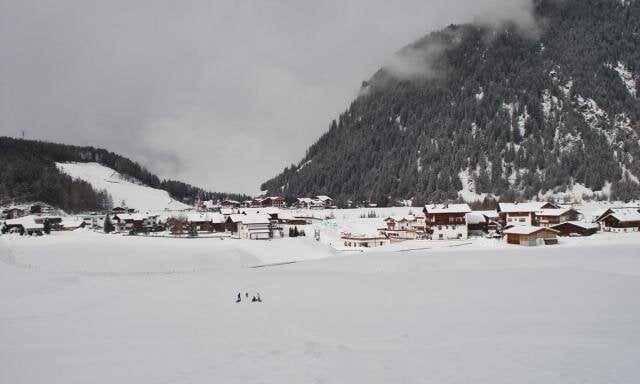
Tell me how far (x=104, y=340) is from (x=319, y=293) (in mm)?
13103

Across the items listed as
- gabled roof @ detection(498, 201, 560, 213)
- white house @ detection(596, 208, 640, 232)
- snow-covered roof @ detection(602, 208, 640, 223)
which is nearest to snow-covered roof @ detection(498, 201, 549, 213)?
gabled roof @ detection(498, 201, 560, 213)

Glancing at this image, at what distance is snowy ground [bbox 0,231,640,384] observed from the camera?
1183 cm

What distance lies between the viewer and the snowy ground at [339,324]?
38.8 feet

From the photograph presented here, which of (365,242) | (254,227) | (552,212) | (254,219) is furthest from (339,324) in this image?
(552,212)

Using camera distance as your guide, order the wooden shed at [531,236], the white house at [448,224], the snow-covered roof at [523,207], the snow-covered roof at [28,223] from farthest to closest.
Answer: the snow-covered roof at [28,223]
the snow-covered roof at [523,207]
the white house at [448,224]
the wooden shed at [531,236]

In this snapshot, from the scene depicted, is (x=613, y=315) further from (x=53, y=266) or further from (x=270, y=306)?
(x=53, y=266)

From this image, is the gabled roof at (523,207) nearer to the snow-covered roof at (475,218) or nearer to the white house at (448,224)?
the snow-covered roof at (475,218)

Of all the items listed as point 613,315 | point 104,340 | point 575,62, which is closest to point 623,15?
point 575,62

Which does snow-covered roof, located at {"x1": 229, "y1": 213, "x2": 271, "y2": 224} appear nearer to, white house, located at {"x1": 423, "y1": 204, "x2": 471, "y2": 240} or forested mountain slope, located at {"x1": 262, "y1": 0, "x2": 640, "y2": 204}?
white house, located at {"x1": 423, "y1": 204, "x2": 471, "y2": 240}

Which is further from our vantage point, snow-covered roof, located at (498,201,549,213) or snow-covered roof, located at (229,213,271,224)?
snow-covered roof, located at (498,201,549,213)

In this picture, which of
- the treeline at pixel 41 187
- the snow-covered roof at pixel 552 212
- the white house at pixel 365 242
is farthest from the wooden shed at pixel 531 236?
the treeline at pixel 41 187

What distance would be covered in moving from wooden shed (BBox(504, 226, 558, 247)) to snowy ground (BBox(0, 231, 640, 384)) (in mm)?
13142

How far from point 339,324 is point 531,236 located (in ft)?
148

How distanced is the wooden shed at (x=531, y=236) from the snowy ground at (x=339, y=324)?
13142 mm
